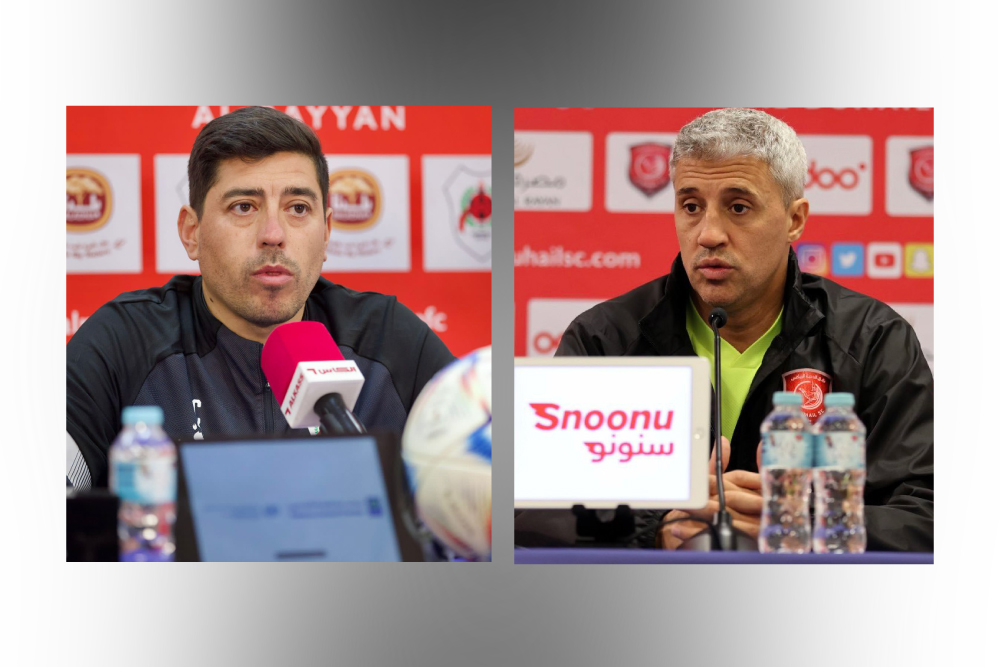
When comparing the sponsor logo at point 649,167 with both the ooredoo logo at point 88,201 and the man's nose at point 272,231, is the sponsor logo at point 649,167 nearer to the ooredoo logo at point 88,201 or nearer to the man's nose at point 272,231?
the man's nose at point 272,231

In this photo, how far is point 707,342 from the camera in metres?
3.32

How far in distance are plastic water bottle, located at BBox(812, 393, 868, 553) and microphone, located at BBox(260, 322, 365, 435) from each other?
1.35m

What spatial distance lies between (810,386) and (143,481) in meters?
1.96

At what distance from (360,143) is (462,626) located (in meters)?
1.49

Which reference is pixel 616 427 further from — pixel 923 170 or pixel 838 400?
pixel 923 170

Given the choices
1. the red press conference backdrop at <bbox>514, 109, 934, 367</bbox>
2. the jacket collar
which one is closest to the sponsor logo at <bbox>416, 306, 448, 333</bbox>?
the red press conference backdrop at <bbox>514, 109, 934, 367</bbox>

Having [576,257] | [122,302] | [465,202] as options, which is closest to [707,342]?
[576,257]

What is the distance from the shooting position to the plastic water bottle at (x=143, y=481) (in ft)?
10.4

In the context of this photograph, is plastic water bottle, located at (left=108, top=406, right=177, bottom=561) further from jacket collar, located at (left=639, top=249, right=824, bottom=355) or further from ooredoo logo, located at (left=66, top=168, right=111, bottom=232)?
jacket collar, located at (left=639, top=249, right=824, bottom=355)

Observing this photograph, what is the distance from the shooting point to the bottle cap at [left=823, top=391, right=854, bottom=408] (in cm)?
323

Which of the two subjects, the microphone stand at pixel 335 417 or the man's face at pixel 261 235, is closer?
the microphone stand at pixel 335 417

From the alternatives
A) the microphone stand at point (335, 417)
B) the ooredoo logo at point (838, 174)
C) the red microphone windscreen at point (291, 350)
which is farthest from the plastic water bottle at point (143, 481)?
the ooredoo logo at point (838, 174)

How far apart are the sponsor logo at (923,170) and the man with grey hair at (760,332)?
34 cm
